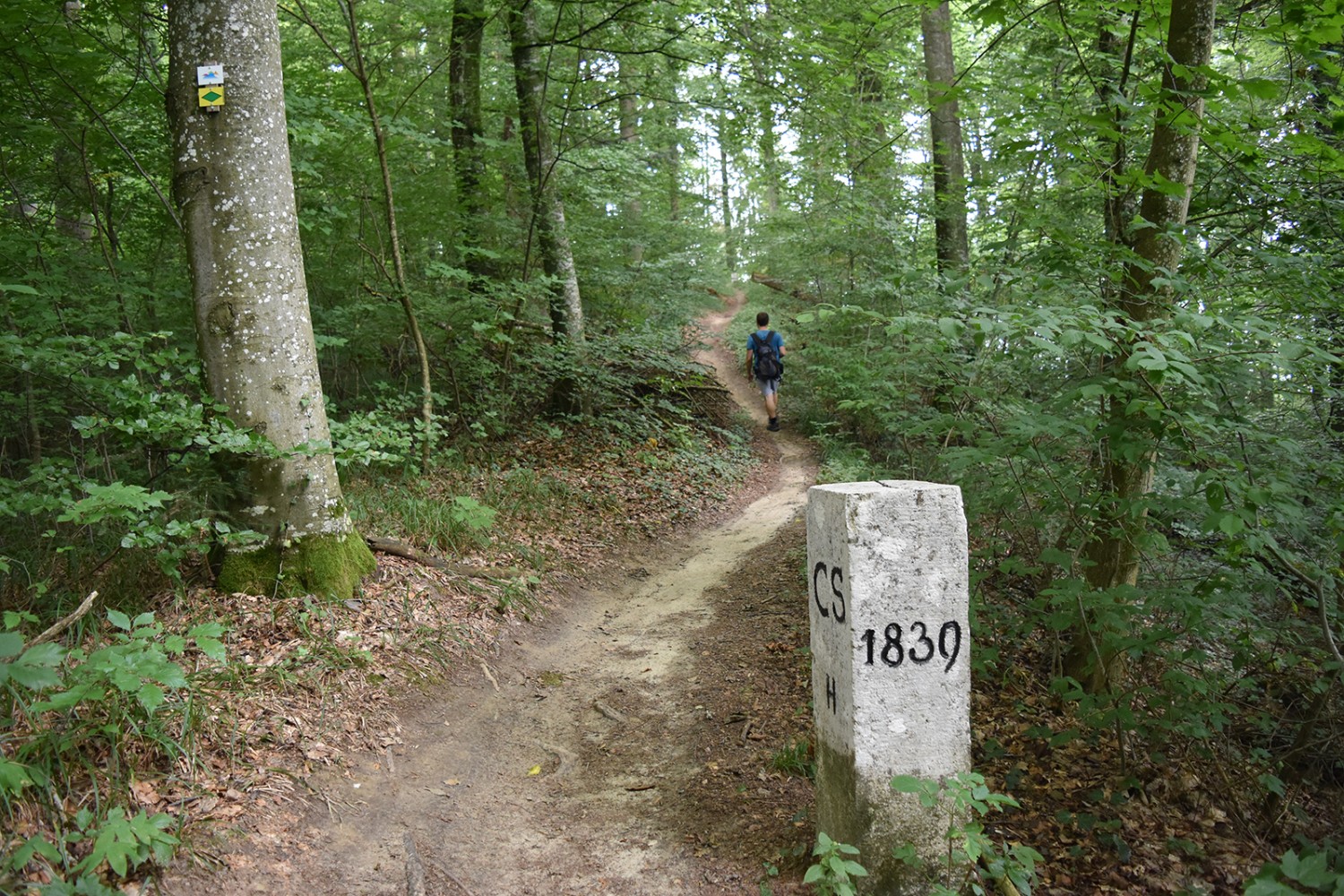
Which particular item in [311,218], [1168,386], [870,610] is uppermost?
[311,218]

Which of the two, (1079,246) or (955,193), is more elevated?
(955,193)

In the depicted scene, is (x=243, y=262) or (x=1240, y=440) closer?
(x=1240, y=440)

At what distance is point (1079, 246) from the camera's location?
407cm

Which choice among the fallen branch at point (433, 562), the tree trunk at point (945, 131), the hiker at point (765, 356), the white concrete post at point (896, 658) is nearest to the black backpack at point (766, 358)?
the hiker at point (765, 356)

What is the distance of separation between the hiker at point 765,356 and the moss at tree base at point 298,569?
1010 cm

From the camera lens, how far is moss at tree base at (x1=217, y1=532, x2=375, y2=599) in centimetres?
486

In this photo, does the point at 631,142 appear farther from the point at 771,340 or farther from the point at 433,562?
the point at 433,562

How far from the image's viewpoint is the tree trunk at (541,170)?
10070 millimetres

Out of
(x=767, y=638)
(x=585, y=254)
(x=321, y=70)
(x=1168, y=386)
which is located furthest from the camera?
(x=585, y=254)

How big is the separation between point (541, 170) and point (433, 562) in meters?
6.31

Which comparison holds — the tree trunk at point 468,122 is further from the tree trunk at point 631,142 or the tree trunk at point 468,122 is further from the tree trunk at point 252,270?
the tree trunk at point 252,270

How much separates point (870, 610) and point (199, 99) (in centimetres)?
499

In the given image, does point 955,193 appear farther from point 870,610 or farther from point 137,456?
point 137,456

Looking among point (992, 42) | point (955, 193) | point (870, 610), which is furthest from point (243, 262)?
point (955, 193)
